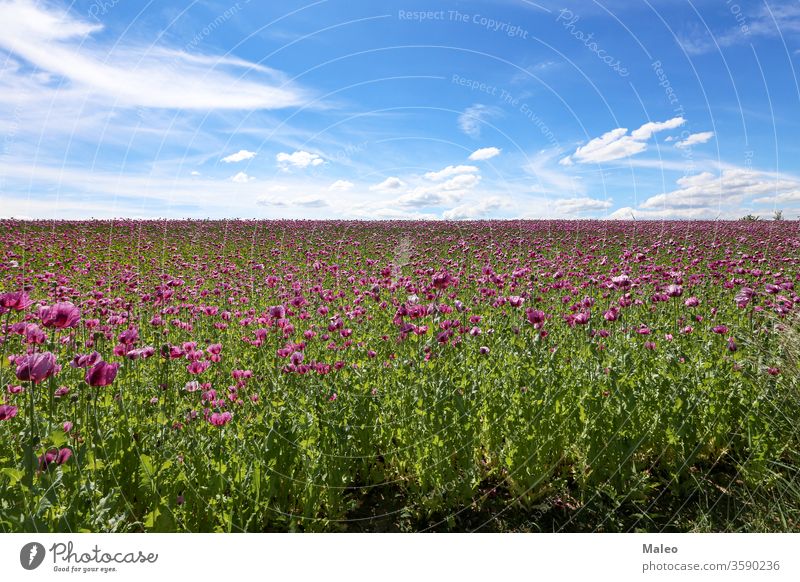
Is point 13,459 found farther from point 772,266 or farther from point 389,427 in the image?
point 772,266

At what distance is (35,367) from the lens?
8.38 ft

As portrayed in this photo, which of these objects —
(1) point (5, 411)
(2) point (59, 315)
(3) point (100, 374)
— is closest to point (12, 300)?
(2) point (59, 315)

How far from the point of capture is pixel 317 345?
659cm

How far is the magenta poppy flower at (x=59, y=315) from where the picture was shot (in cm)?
302

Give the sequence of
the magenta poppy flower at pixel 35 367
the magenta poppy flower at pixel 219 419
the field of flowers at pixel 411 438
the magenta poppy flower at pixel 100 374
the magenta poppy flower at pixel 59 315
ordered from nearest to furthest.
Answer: the magenta poppy flower at pixel 35 367
the magenta poppy flower at pixel 100 374
the magenta poppy flower at pixel 59 315
the field of flowers at pixel 411 438
the magenta poppy flower at pixel 219 419

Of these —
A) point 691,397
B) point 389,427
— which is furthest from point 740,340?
point 389,427

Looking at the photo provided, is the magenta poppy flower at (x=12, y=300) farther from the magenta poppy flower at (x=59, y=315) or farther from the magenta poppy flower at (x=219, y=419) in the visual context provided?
the magenta poppy flower at (x=219, y=419)

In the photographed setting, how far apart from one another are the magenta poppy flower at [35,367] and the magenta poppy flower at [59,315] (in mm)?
521

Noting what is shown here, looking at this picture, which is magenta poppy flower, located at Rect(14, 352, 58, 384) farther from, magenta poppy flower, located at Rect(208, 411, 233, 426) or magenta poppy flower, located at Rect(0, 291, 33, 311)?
magenta poppy flower, located at Rect(208, 411, 233, 426)

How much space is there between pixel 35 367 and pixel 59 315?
623mm

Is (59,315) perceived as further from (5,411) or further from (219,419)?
(219,419)

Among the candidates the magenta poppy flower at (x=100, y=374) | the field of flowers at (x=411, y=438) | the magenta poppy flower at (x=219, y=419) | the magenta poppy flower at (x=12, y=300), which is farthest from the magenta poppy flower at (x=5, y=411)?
the magenta poppy flower at (x=219, y=419)
